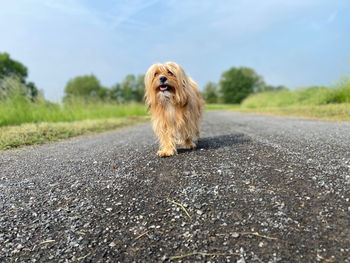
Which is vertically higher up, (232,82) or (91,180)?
(232,82)

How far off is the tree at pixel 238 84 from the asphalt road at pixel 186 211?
75.6m

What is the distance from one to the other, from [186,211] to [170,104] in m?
2.80

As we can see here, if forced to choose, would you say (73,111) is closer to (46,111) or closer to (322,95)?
(46,111)

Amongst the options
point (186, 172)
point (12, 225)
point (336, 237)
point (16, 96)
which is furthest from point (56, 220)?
point (16, 96)

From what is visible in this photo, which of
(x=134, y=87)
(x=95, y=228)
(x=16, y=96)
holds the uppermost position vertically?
(x=134, y=87)

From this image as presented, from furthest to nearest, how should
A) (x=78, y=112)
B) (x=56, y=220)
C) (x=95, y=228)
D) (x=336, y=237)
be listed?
(x=78, y=112)
(x=56, y=220)
(x=95, y=228)
(x=336, y=237)

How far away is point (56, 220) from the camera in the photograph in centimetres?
236

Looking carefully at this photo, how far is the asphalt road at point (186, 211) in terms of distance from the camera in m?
1.83

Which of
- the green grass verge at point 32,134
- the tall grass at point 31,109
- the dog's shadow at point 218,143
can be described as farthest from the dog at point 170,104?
the green grass verge at point 32,134

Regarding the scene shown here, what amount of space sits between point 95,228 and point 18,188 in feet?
5.69

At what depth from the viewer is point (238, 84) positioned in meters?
76.9

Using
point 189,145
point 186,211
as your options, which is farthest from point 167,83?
point 186,211

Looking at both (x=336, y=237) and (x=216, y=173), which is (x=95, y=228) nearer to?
(x=216, y=173)

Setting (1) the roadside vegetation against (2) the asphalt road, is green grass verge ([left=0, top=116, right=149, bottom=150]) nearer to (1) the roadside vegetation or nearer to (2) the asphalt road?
(1) the roadside vegetation
